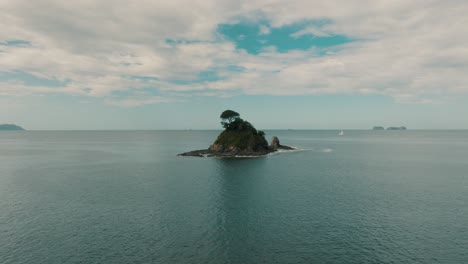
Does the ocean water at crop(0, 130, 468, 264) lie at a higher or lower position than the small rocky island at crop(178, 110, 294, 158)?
lower

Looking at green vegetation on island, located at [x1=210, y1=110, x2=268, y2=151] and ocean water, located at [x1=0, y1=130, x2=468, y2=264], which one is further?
green vegetation on island, located at [x1=210, y1=110, x2=268, y2=151]

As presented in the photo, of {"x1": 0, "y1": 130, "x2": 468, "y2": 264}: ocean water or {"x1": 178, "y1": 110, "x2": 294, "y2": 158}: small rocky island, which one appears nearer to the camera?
{"x1": 0, "y1": 130, "x2": 468, "y2": 264}: ocean water

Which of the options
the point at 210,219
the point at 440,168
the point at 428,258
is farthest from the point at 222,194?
the point at 440,168

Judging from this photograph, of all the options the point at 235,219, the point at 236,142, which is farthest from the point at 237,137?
the point at 235,219

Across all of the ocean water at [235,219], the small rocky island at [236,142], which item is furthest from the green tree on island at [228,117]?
the ocean water at [235,219]

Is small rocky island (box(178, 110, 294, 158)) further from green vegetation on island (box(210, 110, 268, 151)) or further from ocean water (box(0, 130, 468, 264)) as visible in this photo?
ocean water (box(0, 130, 468, 264))

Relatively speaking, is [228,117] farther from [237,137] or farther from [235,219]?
[235,219]

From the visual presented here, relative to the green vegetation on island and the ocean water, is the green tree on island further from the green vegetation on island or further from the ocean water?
the ocean water

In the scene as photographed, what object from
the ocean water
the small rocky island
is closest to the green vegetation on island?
the small rocky island

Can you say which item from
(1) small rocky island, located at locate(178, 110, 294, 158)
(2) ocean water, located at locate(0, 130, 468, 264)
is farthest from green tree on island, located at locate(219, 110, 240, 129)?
(2) ocean water, located at locate(0, 130, 468, 264)

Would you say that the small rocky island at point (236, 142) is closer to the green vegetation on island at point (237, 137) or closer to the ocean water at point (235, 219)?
the green vegetation on island at point (237, 137)
